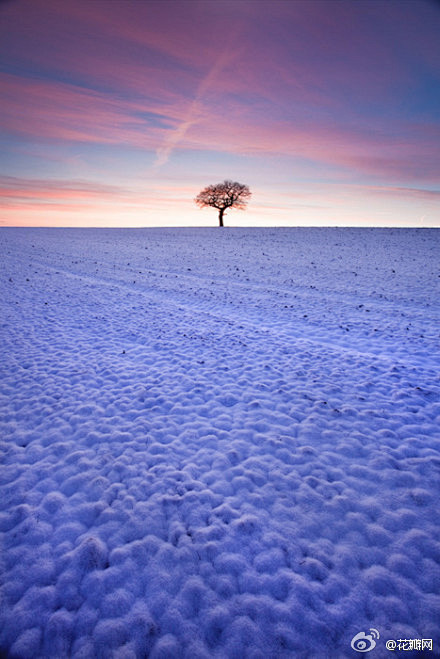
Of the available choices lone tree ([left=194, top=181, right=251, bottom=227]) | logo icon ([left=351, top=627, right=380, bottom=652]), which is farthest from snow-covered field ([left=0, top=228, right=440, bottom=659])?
lone tree ([left=194, top=181, right=251, bottom=227])

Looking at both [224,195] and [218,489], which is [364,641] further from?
[224,195]

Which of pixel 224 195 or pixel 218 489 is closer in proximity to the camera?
pixel 218 489

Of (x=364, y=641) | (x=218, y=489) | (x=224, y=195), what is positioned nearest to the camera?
(x=364, y=641)

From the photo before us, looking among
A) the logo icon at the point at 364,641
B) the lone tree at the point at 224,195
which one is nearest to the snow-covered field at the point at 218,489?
the logo icon at the point at 364,641

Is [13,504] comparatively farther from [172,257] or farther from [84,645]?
[172,257]

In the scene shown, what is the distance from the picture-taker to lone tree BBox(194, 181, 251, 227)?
69.2 metres

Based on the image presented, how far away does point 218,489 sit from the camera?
5.54 metres

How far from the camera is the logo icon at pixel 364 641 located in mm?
3543

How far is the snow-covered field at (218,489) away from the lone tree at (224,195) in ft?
208

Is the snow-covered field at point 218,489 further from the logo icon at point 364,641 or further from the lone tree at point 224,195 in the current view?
the lone tree at point 224,195

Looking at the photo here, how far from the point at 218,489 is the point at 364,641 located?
2.72 metres

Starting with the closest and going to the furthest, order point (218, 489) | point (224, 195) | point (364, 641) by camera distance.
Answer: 1. point (364, 641)
2. point (218, 489)
3. point (224, 195)

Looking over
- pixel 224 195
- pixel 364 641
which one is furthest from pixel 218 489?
pixel 224 195

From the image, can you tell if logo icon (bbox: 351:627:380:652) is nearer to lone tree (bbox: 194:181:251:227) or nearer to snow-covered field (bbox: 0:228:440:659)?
snow-covered field (bbox: 0:228:440:659)
